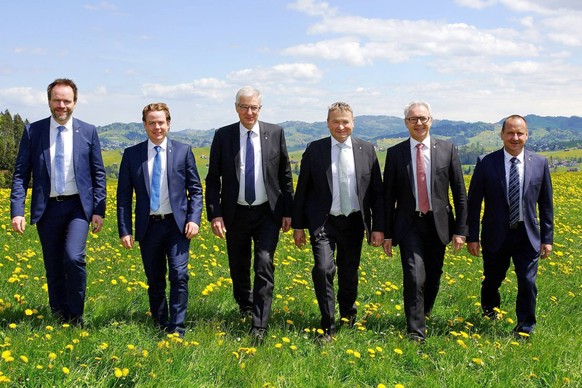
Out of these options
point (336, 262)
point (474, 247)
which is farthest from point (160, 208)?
point (474, 247)

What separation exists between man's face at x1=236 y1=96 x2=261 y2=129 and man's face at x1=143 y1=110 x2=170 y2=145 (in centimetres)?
90

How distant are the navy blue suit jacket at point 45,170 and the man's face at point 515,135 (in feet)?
16.4

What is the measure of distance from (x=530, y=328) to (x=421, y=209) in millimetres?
2022

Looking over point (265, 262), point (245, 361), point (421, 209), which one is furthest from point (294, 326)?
point (421, 209)

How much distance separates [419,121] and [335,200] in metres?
1.38

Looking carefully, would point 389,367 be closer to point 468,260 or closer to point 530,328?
point 530,328

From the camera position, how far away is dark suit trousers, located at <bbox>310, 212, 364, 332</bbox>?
618cm

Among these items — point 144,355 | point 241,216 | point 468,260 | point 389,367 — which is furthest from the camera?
point 468,260

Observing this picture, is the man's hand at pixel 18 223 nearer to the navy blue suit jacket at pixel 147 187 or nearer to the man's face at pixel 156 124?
the navy blue suit jacket at pixel 147 187

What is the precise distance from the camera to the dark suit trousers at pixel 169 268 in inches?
234

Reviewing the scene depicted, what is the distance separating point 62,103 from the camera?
6.06 meters

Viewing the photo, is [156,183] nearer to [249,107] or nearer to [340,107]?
[249,107]

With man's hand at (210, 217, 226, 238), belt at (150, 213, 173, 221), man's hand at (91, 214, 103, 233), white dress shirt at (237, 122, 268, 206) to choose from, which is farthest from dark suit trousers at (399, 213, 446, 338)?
man's hand at (91, 214, 103, 233)

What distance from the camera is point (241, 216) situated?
654cm
